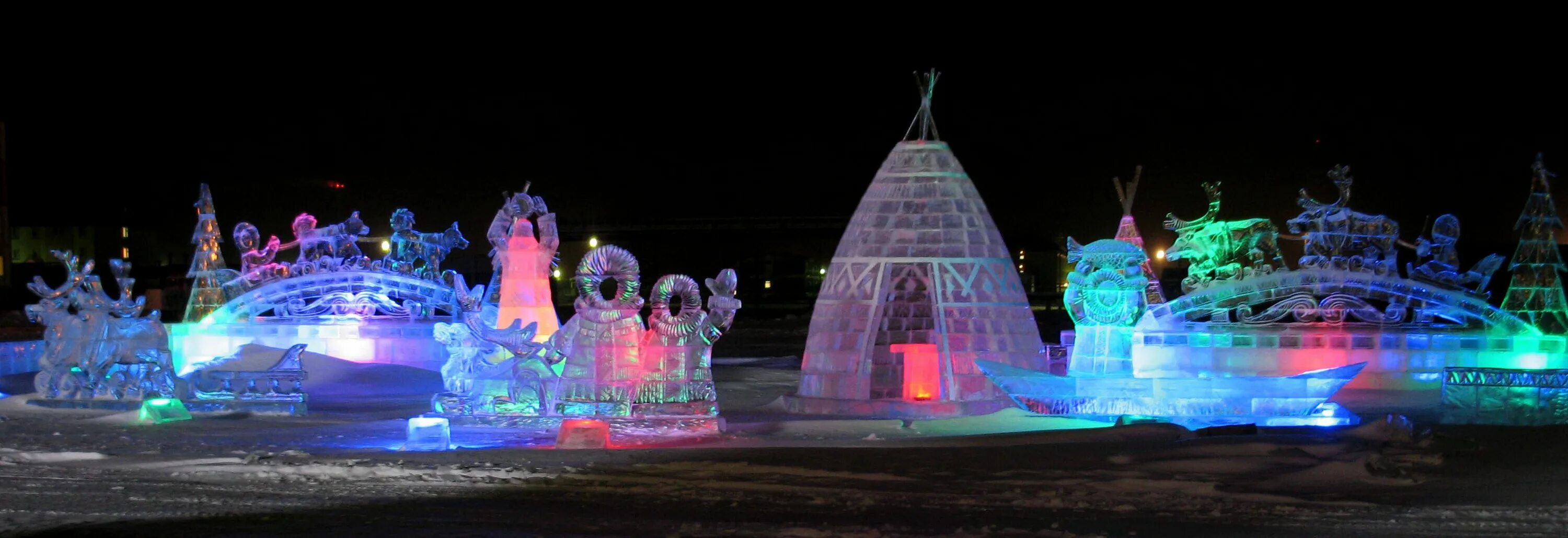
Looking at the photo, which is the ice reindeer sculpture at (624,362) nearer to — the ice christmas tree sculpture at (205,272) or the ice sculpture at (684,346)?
the ice sculpture at (684,346)

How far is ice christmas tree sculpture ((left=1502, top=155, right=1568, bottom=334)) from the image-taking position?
765 inches

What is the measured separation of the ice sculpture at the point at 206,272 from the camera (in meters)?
23.0

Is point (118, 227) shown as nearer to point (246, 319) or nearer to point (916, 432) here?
point (246, 319)

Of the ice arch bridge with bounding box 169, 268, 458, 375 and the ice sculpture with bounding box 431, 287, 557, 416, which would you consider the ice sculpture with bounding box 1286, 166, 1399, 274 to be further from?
the ice arch bridge with bounding box 169, 268, 458, 375

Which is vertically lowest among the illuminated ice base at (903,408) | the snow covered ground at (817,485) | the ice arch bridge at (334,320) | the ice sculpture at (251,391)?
the snow covered ground at (817,485)

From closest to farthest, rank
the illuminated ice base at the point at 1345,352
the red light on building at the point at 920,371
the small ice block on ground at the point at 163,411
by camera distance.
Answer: the small ice block on ground at the point at 163,411, the red light on building at the point at 920,371, the illuminated ice base at the point at 1345,352

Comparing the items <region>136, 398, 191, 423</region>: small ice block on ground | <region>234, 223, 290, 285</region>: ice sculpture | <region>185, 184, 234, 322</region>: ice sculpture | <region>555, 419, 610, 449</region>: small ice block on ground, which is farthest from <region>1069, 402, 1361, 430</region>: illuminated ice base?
<region>185, 184, 234, 322</region>: ice sculpture

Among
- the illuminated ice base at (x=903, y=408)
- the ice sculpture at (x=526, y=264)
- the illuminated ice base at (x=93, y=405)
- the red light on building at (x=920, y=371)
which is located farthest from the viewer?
the ice sculpture at (x=526, y=264)

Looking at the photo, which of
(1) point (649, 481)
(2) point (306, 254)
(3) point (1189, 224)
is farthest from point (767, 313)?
(1) point (649, 481)

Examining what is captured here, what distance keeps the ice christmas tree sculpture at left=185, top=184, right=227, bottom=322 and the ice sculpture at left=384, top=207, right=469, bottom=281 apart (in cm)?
244

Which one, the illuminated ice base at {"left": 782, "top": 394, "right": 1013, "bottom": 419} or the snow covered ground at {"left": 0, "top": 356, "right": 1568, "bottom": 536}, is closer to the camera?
the snow covered ground at {"left": 0, "top": 356, "right": 1568, "bottom": 536}

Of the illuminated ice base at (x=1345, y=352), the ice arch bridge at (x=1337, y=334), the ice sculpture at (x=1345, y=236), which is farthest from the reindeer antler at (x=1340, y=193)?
the illuminated ice base at (x=1345, y=352)

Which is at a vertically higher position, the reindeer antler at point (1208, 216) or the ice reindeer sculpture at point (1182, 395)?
the reindeer antler at point (1208, 216)

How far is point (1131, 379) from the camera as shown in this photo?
15.6 metres
